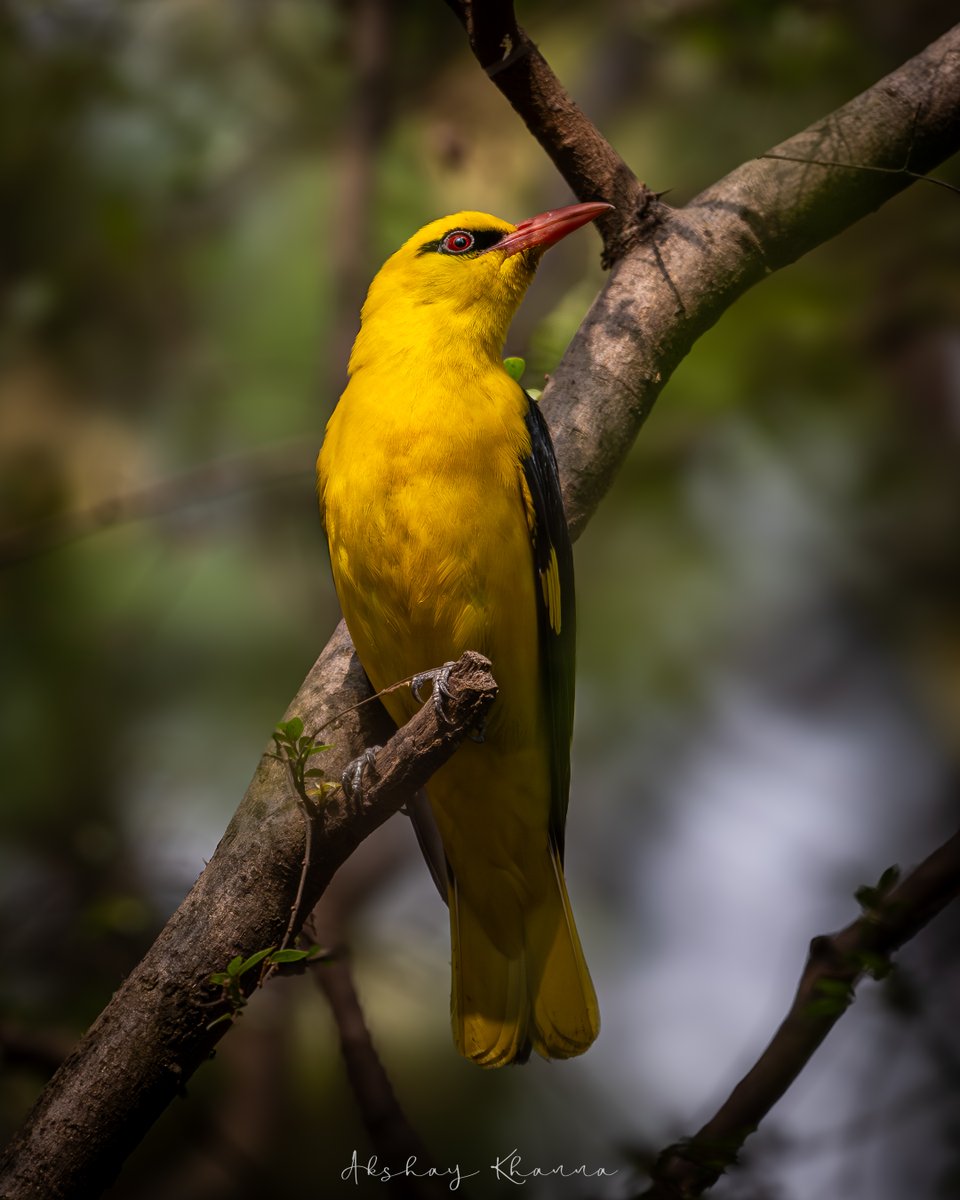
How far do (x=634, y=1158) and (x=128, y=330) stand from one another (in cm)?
478

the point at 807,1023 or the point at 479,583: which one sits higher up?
the point at 479,583

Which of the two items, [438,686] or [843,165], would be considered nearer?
[438,686]

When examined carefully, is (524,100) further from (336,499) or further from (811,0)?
(811,0)

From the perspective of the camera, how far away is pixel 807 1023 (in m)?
2.33

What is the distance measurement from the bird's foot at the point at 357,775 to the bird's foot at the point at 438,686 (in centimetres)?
16

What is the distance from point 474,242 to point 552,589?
1.16 meters

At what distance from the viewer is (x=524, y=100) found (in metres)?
3.11

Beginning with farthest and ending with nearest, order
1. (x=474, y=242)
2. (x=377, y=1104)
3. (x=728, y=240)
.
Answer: (x=474, y=242)
(x=728, y=240)
(x=377, y=1104)

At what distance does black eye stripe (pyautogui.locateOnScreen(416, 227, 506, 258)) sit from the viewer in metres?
3.47

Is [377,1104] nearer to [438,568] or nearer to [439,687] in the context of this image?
[439,687]

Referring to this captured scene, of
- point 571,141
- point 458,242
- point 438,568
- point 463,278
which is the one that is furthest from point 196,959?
point 571,141

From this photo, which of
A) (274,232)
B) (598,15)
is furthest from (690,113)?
(274,232)

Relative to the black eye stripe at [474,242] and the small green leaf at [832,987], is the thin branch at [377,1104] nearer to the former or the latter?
the small green leaf at [832,987]

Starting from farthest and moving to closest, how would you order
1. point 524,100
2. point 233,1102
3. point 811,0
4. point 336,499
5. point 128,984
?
point 811,0, point 233,1102, point 524,100, point 336,499, point 128,984
